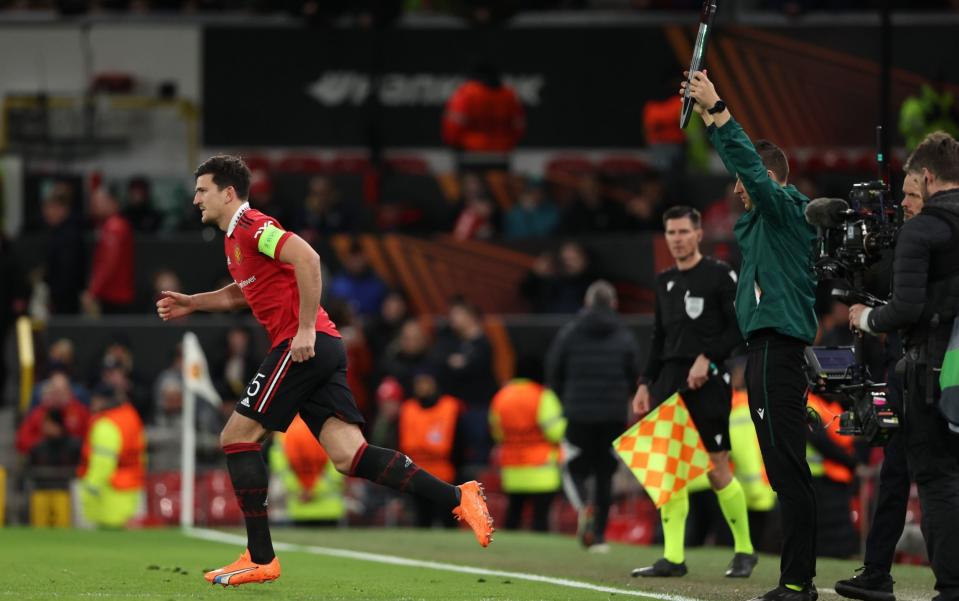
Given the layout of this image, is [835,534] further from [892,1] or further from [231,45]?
[231,45]

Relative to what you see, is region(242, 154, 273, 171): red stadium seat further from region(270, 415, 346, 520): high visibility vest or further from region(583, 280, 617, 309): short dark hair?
region(583, 280, 617, 309): short dark hair

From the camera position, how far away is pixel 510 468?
682 inches

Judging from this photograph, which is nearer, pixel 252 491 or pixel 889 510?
pixel 252 491

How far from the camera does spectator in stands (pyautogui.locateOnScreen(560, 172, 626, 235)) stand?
21.9m

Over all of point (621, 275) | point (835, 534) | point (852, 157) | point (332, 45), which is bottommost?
point (835, 534)

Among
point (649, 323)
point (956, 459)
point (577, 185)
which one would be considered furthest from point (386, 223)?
point (956, 459)

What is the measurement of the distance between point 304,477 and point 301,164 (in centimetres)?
840

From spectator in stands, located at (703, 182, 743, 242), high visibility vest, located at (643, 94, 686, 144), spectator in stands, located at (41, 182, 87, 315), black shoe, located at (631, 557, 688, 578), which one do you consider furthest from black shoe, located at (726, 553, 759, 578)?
spectator in stands, located at (41, 182, 87, 315)

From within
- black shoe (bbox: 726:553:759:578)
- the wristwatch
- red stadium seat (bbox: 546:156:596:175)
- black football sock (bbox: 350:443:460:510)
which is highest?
red stadium seat (bbox: 546:156:596:175)

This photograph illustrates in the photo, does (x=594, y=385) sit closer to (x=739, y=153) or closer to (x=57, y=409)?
(x=57, y=409)

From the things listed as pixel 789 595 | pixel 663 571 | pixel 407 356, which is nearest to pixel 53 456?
pixel 407 356

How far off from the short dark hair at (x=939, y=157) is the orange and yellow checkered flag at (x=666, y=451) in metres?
3.27

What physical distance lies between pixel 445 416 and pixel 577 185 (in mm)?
6244

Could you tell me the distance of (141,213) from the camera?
23.8m
